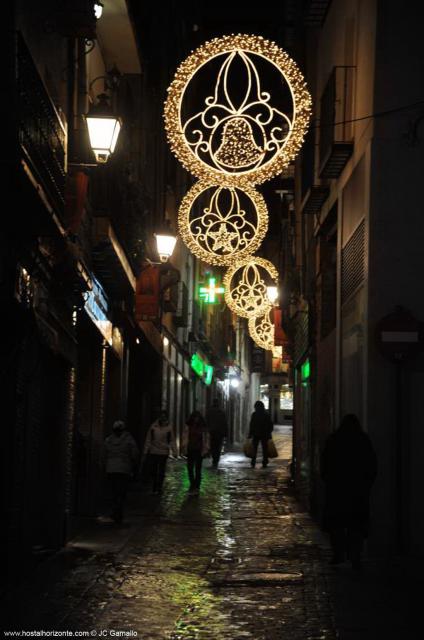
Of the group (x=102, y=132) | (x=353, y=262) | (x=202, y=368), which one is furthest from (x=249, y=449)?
(x=102, y=132)

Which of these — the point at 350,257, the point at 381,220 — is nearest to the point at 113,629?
the point at 381,220

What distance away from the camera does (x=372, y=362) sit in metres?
14.3

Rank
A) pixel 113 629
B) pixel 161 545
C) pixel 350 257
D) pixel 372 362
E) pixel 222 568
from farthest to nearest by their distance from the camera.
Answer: pixel 350 257 → pixel 161 545 → pixel 372 362 → pixel 222 568 → pixel 113 629

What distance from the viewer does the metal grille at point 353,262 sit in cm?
1526

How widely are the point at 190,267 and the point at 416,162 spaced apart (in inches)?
Answer: 1099

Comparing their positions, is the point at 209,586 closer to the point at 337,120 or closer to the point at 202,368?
the point at 337,120

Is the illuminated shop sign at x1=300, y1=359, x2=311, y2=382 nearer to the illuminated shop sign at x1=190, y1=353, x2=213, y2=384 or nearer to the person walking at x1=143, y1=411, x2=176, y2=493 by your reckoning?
the person walking at x1=143, y1=411, x2=176, y2=493

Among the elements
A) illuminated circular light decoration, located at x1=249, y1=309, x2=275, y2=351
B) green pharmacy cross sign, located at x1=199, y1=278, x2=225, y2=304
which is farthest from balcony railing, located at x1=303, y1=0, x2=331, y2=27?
green pharmacy cross sign, located at x1=199, y1=278, x2=225, y2=304

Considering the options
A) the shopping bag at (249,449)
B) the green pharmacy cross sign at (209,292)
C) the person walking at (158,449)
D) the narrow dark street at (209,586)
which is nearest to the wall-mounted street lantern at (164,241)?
the person walking at (158,449)

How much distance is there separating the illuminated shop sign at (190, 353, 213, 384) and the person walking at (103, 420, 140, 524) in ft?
82.6

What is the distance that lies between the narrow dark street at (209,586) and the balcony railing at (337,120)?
5316mm

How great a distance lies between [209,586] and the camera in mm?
11898

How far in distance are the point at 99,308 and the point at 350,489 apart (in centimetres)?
662

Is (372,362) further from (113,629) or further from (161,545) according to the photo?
(113,629)
